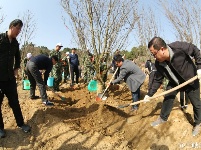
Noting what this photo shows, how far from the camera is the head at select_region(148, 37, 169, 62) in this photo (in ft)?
12.2

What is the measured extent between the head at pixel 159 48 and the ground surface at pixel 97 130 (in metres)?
1.54

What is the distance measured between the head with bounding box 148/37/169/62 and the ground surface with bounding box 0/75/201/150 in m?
1.54

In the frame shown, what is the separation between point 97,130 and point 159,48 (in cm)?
Result: 200

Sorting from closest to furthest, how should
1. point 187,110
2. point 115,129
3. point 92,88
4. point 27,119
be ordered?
point 27,119, point 115,129, point 187,110, point 92,88

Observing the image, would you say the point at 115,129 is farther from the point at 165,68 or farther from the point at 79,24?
the point at 79,24

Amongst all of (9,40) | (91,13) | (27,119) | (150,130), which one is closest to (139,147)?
(150,130)

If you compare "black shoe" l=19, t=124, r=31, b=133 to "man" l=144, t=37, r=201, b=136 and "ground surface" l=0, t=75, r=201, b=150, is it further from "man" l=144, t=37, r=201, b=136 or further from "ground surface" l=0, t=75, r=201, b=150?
"man" l=144, t=37, r=201, b=136

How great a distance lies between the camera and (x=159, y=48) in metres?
3.74

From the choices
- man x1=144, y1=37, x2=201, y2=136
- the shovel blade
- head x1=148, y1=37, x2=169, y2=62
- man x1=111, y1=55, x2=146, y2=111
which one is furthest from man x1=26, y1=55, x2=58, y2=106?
head x1=148, y1=37, x2=169, y2=62

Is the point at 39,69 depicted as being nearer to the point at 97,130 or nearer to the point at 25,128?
the point at 25,128

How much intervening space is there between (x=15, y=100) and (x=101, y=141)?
1612 mm

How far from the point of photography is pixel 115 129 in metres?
5.11

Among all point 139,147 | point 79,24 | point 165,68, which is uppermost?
point 79,24

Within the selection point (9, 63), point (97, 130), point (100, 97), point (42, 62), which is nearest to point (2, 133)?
point (9, 63)
